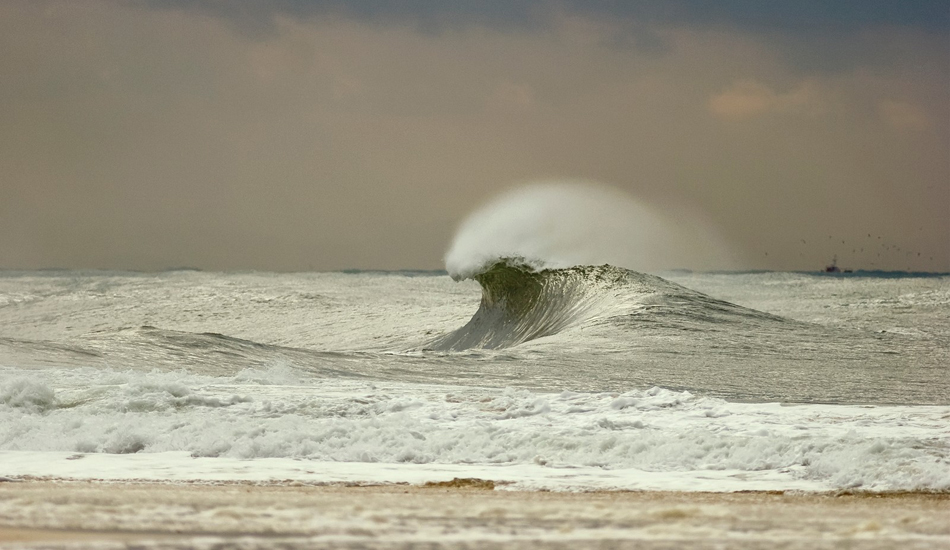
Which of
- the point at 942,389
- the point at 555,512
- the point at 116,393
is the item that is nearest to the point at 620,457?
the point at 555,512

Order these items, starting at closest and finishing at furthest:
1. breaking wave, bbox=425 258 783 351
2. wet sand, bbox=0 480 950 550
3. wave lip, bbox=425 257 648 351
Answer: wet sand, bbox=0 480 950 550 → breaking wave, bbox=425 258 783 351 → wave lip, bbox=425 257 648 351

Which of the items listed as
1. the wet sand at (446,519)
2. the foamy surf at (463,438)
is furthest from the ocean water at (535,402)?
the wet sand at (446,519)

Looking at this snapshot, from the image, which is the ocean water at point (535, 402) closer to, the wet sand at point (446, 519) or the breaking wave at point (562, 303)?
the breaking wave at point (562, 303)

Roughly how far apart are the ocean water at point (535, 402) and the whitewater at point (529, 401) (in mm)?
25

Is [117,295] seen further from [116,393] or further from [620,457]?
[620,457]

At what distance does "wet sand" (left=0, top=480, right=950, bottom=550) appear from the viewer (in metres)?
3.42

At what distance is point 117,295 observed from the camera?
33031 mm

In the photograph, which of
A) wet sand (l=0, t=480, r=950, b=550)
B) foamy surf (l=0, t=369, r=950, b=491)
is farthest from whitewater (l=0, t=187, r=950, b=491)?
wet sand (l=0, t=480, r=950, b=550)

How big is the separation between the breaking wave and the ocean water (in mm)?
53

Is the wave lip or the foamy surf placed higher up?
the wave lip

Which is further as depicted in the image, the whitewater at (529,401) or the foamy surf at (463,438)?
the whitewater at (529,401)

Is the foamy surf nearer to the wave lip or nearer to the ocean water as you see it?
the ocean water

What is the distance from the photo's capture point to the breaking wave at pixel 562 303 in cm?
1507

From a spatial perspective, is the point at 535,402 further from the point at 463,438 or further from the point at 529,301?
the point at 529,301
